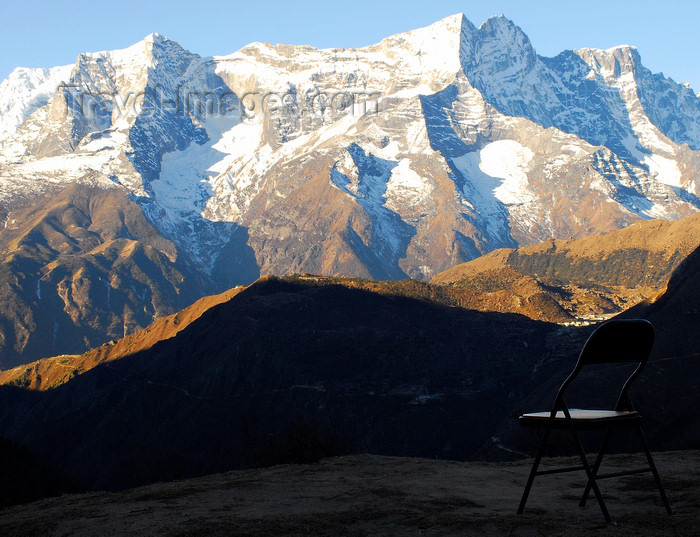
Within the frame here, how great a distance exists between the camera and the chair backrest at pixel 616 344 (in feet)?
30.4

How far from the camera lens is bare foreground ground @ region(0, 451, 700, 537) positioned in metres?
9.88

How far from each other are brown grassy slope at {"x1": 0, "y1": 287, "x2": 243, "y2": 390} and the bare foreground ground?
5278 inches

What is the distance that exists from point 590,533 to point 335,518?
11.5ft

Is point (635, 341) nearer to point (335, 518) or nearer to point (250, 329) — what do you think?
point (335, 518)

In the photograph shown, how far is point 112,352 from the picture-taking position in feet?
507

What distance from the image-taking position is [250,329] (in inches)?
4550

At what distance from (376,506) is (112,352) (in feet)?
497

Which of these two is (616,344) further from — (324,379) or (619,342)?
(324,379)

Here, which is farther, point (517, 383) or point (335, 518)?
point (517, 383)

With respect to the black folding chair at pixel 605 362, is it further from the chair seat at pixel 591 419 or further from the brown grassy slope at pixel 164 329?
the brown grassy slope at pixel 164 329

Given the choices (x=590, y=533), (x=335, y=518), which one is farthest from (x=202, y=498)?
(x=590, y=533)

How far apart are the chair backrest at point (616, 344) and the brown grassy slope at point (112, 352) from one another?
141 m

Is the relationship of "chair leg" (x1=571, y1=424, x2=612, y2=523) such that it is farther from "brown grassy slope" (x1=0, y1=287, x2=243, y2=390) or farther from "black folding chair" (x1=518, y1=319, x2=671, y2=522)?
"brown grassy slope" (x1=0, y1=287, x2=243, y2=390)

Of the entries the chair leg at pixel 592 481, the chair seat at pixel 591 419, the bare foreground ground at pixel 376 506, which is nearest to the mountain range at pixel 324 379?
the bare foreground ground at pixel 376 506
